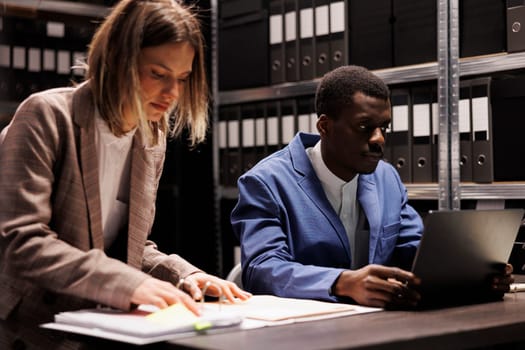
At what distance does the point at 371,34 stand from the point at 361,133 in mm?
1103

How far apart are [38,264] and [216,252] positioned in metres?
2.43

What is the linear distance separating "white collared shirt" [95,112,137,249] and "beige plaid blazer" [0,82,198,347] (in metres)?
0.03

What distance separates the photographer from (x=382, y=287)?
1.63 meters

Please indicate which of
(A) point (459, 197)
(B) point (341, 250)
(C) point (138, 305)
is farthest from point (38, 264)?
(A) point (459, 197)

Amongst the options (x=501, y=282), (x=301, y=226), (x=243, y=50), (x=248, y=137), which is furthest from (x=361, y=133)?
(x=243, y=50)

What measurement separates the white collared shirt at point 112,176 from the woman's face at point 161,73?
8 centimetres

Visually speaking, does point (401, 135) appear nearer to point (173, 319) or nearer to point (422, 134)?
point (422, 134)

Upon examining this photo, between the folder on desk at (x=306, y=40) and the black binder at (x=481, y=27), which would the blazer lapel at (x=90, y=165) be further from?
the folder on desk at (x=306, y=40)

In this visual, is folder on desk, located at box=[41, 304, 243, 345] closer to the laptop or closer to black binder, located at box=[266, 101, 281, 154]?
the laptop

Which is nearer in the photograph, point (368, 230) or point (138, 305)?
point (138, 305)

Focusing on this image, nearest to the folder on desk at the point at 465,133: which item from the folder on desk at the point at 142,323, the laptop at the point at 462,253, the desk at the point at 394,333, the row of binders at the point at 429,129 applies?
the row of binders at the point at 429,129

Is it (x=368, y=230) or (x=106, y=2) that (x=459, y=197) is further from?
(x=106, y=2)

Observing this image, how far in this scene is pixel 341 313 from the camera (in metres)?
1.53

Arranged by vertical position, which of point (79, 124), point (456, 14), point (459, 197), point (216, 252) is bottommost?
point (216, 252)
